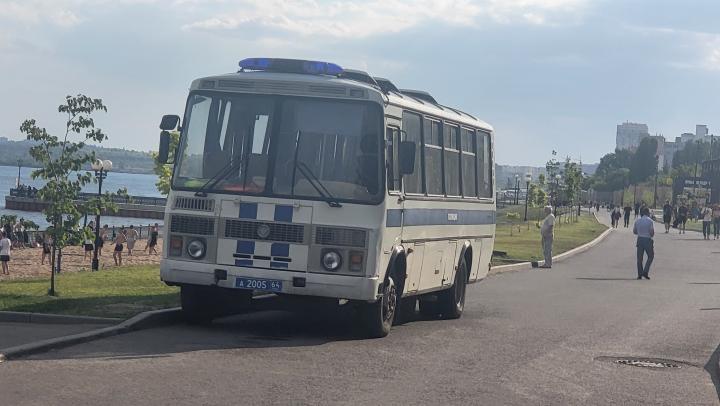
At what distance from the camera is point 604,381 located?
11617 millimetres

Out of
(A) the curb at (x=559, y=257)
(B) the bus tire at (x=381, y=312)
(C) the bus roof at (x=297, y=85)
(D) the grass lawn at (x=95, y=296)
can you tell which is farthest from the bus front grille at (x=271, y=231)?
(A) the curb at (x=559, y=257)

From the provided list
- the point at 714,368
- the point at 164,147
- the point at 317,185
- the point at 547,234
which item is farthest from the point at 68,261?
the point at 714,368

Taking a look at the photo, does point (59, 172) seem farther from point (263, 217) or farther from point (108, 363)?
point (108, 363)

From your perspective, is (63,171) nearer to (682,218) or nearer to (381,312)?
(381,312)

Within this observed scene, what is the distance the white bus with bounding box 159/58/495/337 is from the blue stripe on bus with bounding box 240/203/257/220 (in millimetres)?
14

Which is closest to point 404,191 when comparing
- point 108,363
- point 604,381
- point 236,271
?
point 236,271

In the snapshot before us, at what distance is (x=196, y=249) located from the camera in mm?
13781

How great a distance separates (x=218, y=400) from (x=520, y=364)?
168 inches

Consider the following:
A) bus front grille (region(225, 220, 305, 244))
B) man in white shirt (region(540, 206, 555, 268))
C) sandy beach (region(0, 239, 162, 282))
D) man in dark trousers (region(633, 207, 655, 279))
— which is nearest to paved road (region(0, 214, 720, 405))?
bus front grille (region(225, 220, 305, 244))

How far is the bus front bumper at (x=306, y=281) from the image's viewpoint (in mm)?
13438

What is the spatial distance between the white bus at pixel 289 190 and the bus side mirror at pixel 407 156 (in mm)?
14

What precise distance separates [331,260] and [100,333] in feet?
8.61

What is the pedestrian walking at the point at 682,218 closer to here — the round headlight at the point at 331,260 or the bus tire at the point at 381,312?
the bus tire at the point at 381,312

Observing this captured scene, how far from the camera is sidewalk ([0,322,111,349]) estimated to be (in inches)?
466
